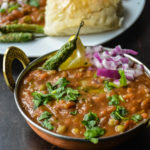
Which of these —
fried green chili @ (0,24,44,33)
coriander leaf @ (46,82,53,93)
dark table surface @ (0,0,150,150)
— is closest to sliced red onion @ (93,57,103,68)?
coriander leaf @ (46,82,53,93)

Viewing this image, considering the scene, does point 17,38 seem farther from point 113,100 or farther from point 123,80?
point 113,100

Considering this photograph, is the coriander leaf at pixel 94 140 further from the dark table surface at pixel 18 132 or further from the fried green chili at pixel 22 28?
the fried green chili at pixel 22 28

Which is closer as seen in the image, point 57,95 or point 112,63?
point 57,95

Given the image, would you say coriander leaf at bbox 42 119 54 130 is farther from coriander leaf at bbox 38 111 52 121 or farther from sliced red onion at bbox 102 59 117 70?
sliced red onion at bbox 102 59 117 70

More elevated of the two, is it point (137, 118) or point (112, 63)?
point (112, 63)

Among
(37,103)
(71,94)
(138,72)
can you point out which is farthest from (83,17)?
(37,103)

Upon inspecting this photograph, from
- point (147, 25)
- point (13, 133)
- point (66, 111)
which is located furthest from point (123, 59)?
point (147, 25)
